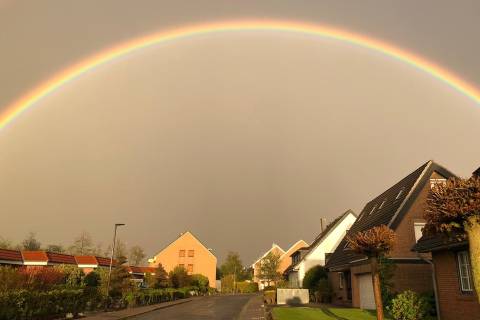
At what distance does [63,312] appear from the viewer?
21594 millimetres

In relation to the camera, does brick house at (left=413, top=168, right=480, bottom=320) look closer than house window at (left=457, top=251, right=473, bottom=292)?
Yes

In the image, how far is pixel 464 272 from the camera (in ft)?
48.9

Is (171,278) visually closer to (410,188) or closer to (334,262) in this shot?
(334,262)

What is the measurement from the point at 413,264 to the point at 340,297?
11.8m

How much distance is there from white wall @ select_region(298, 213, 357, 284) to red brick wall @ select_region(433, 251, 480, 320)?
94.5 feet

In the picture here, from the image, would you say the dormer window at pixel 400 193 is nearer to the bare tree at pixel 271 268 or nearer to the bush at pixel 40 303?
the bush at pixel 40 303

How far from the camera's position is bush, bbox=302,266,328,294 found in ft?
133

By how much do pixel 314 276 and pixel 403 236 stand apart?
62.8 feet

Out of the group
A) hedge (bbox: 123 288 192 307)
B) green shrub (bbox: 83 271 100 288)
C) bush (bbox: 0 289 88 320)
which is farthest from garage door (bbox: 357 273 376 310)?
green shrub (bbox: 83 271 100 288)

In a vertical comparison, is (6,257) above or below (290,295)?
above

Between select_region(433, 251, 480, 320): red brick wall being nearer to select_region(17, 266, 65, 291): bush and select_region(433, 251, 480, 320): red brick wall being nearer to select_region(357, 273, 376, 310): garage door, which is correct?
select_region(357, 273, 376, 310): garage door

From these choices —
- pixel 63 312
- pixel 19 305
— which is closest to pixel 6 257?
pixel 63 312

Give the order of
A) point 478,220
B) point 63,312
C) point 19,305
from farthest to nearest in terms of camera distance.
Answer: point 63,312, point 19,305, point 478,220

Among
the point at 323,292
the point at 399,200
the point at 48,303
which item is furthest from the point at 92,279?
the point at 399,200
